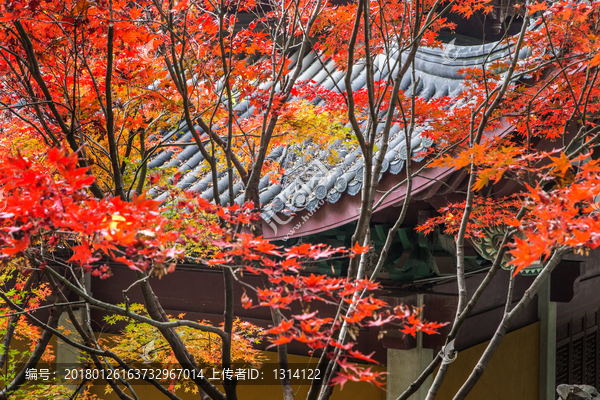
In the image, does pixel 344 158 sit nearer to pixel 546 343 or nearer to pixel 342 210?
pixel 342 210

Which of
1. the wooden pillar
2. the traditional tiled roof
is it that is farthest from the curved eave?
the wooden pillar

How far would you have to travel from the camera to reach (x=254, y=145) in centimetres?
330

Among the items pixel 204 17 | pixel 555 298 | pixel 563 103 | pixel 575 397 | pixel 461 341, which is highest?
pixel 204 17

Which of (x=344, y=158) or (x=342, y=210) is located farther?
(x=344, y=158)

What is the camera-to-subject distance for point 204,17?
13.0 feet

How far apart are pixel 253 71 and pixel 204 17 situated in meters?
0.66

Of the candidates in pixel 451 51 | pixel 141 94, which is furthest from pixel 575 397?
pixel 141 94

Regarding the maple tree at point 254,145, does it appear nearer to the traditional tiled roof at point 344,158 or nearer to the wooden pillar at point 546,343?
the traditional tiled roof at point 344,158

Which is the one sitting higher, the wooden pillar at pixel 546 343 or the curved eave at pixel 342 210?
the curved eave at pixel 342 210

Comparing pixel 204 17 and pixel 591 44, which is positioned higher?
pixel 204 17

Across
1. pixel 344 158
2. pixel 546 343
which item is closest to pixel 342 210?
pixel 344 158

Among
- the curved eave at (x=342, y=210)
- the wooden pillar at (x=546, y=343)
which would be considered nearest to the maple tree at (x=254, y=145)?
the curved eave at (x=342, y=210)

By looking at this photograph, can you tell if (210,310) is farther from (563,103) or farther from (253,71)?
(563,103)

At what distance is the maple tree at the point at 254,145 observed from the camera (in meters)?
1.73
